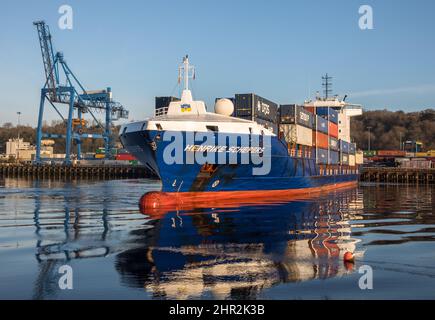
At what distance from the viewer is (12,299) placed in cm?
975

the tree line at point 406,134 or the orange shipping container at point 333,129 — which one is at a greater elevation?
the tree line at point 406,134

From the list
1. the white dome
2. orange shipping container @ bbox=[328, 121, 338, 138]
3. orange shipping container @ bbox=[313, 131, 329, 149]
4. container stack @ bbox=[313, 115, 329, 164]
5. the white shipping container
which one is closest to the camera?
the white dome

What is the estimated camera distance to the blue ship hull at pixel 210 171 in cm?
2858

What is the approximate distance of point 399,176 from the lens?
282ft

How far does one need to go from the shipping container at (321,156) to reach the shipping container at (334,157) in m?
2.03

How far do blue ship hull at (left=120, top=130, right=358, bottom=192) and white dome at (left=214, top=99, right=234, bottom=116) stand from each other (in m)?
4.19

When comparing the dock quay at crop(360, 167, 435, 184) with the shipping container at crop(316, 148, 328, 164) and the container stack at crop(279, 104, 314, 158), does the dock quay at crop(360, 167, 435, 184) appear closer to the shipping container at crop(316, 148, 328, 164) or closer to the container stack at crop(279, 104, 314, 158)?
the shipping container at crop(316, 148, 328, 164)

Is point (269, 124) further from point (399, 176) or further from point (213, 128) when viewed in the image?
point (399, 176)

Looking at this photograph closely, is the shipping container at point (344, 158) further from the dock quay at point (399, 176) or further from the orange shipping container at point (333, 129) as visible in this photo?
the dock quay at point (399, 176)

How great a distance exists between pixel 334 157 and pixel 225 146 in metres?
26.4

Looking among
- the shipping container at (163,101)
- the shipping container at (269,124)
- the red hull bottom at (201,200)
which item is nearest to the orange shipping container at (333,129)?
the shipping container at (269,124)

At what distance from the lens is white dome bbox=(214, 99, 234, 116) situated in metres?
34.3

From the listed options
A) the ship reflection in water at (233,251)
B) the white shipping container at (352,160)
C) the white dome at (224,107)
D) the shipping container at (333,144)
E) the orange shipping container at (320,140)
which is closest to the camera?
the ship reflection in water at (233,251)

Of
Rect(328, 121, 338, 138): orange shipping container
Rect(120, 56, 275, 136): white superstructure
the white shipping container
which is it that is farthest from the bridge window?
the white shipping container
